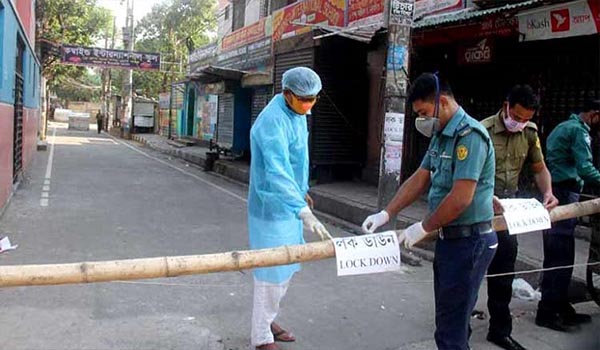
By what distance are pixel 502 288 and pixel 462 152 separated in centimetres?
175

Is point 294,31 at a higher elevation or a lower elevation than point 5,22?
higher

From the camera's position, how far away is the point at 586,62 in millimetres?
7504

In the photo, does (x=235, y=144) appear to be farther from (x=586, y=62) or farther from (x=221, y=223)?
(x=586, y=62)

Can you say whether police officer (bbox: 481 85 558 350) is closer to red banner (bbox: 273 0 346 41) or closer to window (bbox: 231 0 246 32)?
red banner (bbox: 273 0 346 41)

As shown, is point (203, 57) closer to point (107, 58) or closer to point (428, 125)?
point (107, 58)

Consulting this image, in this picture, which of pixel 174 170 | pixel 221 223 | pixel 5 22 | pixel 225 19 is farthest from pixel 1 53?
pixel 225 19

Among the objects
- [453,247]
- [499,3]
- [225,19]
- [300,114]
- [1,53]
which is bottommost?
[453,247]

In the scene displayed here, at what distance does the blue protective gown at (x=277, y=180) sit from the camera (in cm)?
364

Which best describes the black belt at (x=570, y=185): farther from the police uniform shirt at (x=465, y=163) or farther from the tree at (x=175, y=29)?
the tree at (x=175, y=29)

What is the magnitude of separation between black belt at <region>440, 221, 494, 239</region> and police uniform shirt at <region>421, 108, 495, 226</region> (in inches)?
0.9

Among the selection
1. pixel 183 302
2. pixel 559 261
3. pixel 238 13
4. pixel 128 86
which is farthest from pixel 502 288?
pixel 128 86

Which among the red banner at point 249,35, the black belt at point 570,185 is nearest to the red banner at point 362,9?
the red banner at point 249,35

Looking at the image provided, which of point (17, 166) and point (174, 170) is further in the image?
point (174, 170)

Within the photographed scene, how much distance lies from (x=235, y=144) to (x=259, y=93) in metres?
1.76
